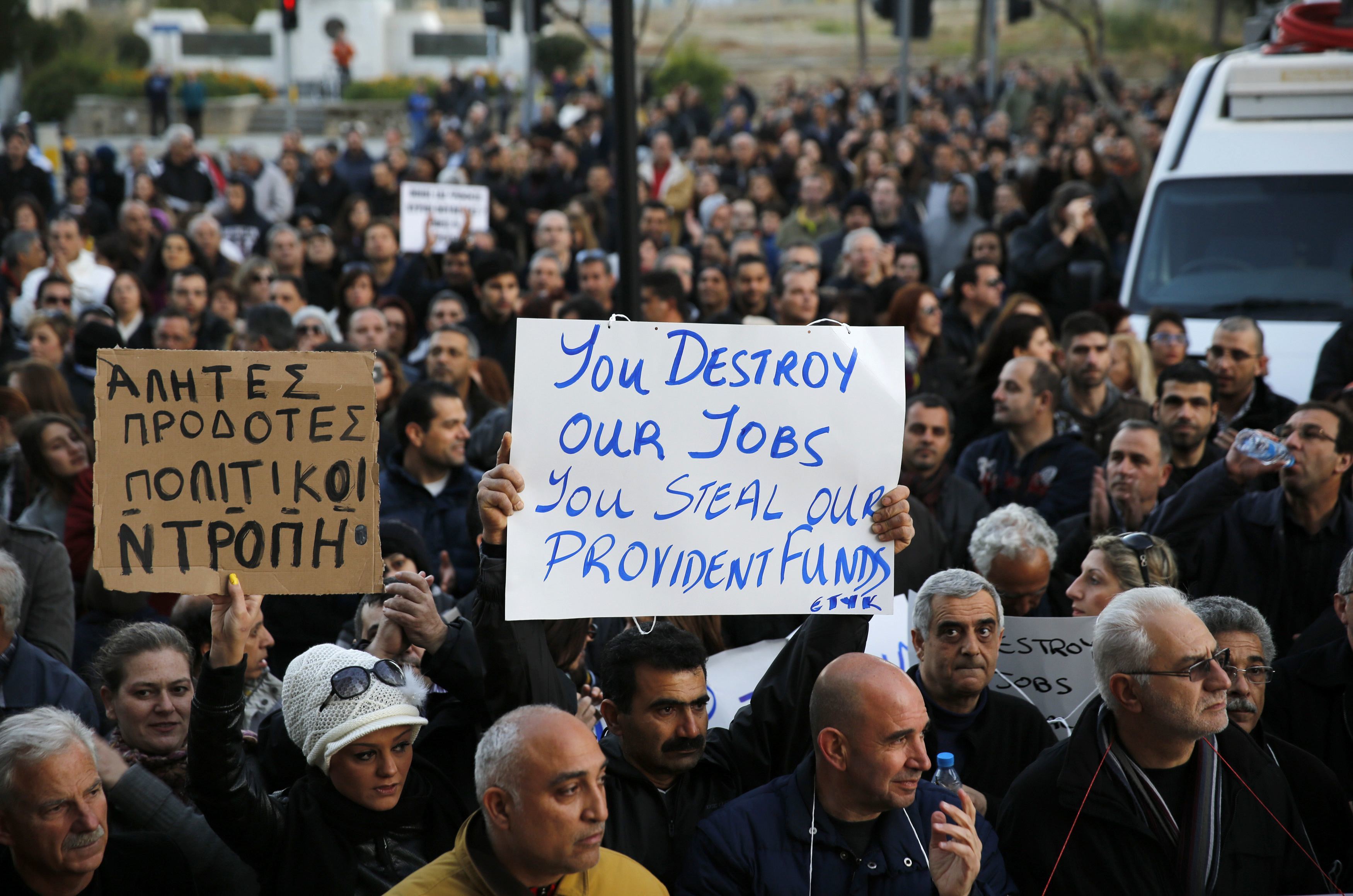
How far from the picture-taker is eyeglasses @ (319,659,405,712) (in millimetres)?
3611

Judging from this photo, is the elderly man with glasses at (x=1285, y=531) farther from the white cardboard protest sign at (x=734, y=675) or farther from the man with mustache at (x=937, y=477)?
the white cardboard protest sign at (x=734, y=675)

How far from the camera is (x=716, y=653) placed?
5.04 meters

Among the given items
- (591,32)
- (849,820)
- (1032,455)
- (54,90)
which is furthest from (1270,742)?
(54,90)

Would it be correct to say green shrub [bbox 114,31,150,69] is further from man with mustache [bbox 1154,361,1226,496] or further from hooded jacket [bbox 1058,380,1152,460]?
man with mustache [bbox 1154,361,1226,496]

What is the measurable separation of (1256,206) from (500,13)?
26.3 feet

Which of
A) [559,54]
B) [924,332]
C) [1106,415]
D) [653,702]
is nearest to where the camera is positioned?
[653,702]

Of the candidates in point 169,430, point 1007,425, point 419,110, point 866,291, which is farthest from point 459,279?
point 419,110

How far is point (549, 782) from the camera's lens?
3131 mm

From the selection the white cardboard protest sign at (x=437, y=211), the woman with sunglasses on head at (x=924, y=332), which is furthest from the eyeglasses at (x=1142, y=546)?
the white cardboard protest sign at (x=437, y=211)

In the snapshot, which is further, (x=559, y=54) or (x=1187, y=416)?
(x=559, y=54)

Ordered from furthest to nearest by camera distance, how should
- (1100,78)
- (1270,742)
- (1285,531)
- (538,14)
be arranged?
(1100,78) < (538,14) < (1285,531) < (1270,742)

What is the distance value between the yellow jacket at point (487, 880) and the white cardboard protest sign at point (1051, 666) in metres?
1.62

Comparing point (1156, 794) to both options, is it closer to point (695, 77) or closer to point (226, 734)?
point (226, 734)

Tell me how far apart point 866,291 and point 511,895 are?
24.5 feet
